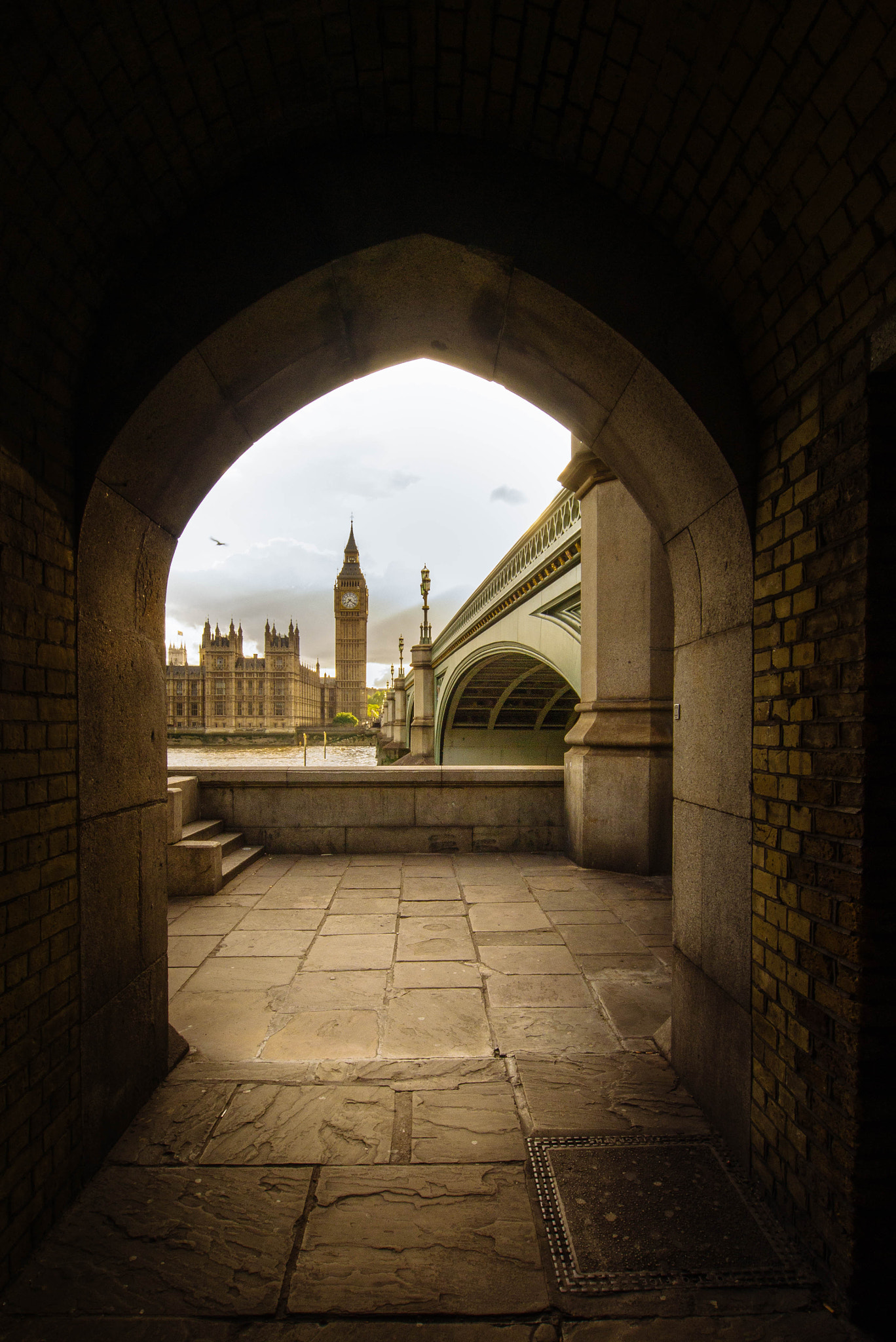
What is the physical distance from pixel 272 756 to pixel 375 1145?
2008 inches

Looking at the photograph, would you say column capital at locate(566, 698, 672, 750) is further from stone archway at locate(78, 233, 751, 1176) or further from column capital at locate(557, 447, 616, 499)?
stone archway at locate(78, 233, 751, 1176)

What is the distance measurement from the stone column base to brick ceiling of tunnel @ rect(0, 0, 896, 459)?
14.2 feet

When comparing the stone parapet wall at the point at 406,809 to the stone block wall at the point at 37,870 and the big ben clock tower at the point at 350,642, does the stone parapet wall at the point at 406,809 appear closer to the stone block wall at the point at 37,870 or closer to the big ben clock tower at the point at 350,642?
the stone block wall at the point at 37,870

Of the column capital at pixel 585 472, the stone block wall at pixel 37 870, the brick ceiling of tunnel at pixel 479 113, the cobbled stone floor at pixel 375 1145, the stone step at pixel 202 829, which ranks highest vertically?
the column capital at pixel 585 472

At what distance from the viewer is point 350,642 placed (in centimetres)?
11306

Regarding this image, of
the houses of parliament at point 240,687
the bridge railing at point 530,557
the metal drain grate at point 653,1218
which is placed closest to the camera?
the metal drain grate at point 653,1218

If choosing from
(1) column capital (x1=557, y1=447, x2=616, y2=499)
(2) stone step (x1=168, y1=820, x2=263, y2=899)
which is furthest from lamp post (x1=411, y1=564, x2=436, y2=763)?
(2) stone step (x1=168, y1=820, x2=263, y2=899)

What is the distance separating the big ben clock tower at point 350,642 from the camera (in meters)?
111

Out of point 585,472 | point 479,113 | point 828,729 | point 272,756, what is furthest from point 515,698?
point 272,756

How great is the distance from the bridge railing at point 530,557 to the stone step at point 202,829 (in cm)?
609

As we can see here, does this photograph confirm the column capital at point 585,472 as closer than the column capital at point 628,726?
No

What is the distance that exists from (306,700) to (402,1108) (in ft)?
334

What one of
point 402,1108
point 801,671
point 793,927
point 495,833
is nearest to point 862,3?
point 801,671

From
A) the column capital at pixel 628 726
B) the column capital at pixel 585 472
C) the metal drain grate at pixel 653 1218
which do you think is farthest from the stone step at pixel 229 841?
the column capital at pixel 585 472
